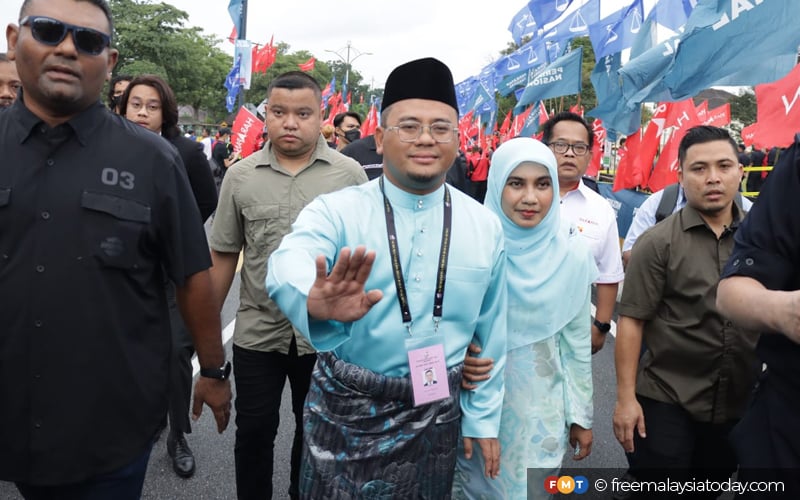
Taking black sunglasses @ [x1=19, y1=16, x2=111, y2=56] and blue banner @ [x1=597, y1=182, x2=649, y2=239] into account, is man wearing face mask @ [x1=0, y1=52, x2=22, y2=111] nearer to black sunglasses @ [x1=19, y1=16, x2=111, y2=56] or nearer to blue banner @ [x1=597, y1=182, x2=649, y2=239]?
black sunglasses @ [x1=19, y1=16, x2=111, y2=56]

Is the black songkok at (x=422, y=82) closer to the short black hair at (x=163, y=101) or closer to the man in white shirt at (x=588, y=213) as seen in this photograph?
the man in white shirt at (x=588, y=213)

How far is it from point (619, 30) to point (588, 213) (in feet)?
21.4

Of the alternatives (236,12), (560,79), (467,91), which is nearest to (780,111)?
(560,79)

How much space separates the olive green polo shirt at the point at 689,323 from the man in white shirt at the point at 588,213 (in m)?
0.63

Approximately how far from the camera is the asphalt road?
3.10 metres

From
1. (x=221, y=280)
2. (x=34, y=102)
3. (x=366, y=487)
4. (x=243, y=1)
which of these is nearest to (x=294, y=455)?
(x=221, y=280)

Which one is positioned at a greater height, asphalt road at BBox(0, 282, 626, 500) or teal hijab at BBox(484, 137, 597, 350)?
teal hijab at BBox(484, 137, 597, 350)

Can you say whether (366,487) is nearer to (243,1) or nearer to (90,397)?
(90,397)

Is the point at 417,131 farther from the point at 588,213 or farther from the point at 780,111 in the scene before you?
the point at 780,111

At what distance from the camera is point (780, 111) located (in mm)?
3758


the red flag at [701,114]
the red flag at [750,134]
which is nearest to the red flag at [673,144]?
the red flag at [701,114]

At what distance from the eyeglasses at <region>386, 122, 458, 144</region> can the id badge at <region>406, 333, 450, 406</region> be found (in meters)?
0.58

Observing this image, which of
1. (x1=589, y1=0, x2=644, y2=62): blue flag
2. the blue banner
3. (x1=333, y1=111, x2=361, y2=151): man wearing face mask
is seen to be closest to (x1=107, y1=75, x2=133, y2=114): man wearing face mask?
(x1=333, y1=111, x2=361, y2=151): man wearing face mask

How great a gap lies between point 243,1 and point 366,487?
49.5 ft
